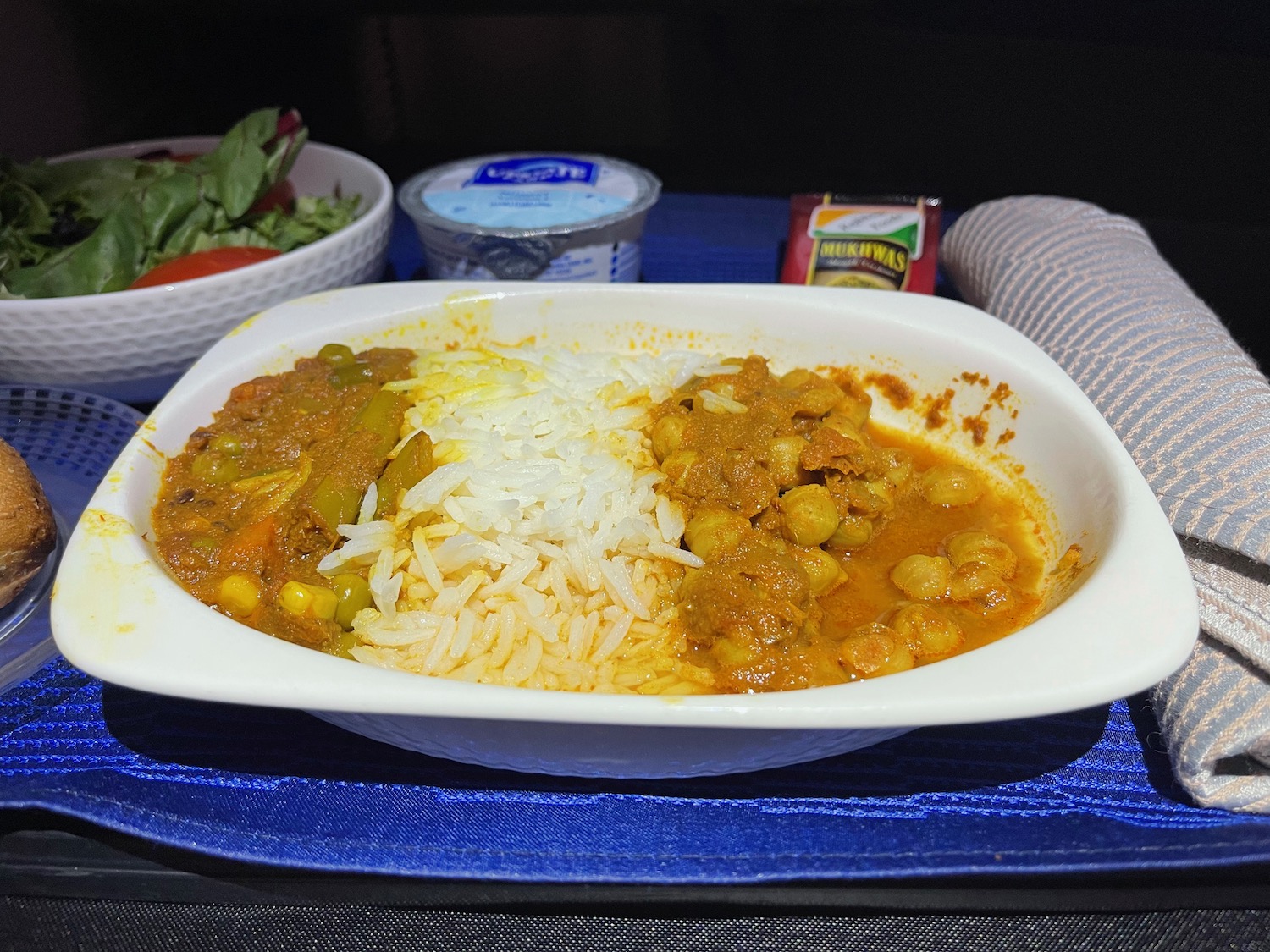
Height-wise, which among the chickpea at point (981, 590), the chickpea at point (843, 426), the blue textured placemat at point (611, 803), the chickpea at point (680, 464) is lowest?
the blue textured placemat at point (611, 803)

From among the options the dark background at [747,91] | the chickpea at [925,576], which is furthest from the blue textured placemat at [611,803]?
the dark background at [747,91]

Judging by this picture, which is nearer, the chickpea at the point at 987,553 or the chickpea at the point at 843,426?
the chickpea at the point at 987,553

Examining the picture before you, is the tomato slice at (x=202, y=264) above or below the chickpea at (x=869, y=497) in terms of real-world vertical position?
above

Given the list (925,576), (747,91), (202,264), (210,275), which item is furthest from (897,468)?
(747,91)

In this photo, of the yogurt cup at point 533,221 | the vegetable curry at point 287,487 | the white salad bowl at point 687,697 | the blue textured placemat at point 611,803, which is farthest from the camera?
the yogurt cup at point 533,221

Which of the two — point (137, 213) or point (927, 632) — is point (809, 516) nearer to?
point (927, 632)

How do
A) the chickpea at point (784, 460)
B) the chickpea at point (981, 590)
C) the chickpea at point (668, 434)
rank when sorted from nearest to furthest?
the chickpea at point (981, 590)
the chickpea at point (784, 460)
the chickpea at point (668, 434)

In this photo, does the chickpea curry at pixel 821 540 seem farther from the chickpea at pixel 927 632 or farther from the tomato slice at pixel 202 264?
the tomato slice at pixel 202 264

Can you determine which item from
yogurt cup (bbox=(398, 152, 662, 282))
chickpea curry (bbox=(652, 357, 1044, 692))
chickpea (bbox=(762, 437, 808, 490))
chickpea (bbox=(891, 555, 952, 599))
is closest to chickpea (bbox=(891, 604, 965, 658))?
chickpea curry (bbox=(652, 357, 1044, 692))
